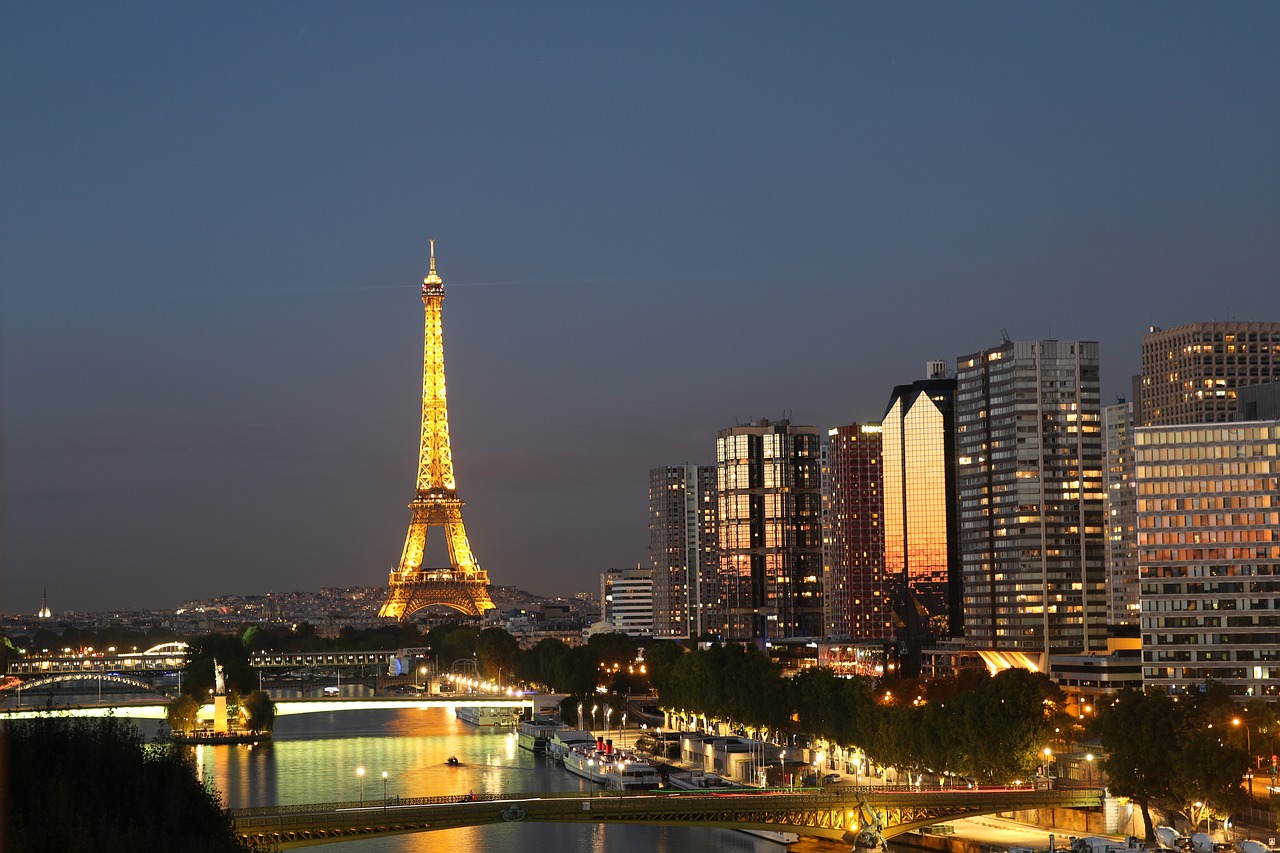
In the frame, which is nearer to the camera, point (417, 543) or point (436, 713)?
point (436, 713)

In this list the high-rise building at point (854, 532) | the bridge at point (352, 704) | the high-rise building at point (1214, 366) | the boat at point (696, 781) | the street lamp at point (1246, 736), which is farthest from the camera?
the high-rise building at point (1214, 366)

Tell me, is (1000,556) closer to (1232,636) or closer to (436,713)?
(1232,636)

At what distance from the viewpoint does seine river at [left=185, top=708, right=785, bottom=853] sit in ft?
185

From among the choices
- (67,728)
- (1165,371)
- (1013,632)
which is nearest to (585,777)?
(1013,632)

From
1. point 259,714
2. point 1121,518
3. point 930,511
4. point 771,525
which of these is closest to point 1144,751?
point 259,714

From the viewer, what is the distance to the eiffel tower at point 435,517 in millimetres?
138875

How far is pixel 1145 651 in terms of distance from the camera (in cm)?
7669

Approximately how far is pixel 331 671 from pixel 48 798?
154244mm

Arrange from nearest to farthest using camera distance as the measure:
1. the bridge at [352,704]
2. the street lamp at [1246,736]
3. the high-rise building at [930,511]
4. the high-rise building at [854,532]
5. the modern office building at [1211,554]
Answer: the street lamp at [1246,736], the modern office building at [1211,554], the bridge at [352,704], the high-rise building at [930,511], the high-rise building at [854,532]

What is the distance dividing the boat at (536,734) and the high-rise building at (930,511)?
30.7m

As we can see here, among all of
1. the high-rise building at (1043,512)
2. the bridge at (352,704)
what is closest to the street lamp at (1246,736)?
the high-rise building at (1043,512)

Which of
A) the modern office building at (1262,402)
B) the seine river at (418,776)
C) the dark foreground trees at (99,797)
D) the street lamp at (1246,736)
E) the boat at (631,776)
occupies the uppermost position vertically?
the modern office building at (1262,402)

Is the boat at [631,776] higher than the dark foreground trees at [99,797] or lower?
lower

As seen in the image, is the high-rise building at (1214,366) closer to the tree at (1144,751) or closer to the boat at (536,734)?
the boat at (536,734)
